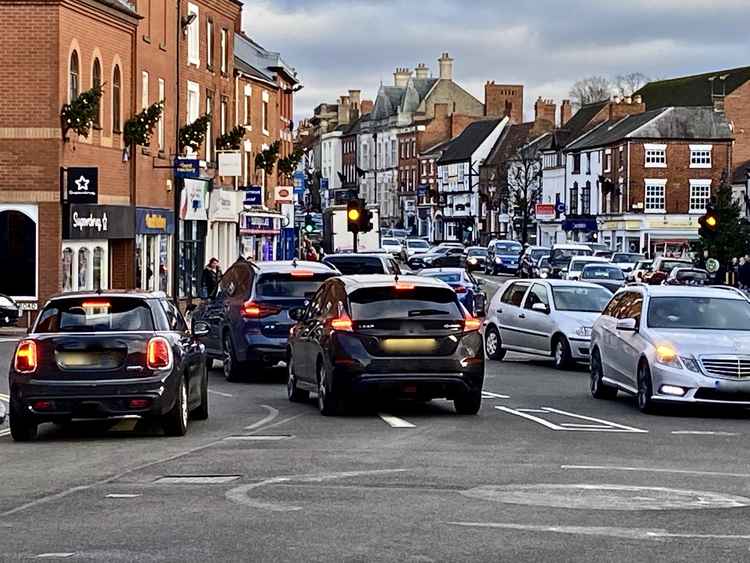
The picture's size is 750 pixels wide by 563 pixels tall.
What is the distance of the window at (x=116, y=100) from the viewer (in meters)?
45.5

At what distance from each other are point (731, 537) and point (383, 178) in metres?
162

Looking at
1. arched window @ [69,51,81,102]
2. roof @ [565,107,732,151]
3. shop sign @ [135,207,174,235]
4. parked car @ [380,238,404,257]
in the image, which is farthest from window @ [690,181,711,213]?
arched window @ [69,51,81,102]

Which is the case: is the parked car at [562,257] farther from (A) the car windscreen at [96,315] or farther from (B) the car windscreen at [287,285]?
(A) the car windscreen at [96,315]

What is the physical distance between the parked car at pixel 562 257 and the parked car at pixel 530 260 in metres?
1.09

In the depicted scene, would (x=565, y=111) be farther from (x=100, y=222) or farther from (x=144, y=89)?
(x=100, y=222)

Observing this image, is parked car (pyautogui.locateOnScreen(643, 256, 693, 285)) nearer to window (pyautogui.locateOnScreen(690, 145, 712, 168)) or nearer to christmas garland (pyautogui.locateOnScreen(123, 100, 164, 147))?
christmas garland (pyautogui.locateOnScreen(123, 100, 164, 147))

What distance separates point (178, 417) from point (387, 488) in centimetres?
470

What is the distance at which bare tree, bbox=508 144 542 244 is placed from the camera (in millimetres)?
126188

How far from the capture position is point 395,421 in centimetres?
1811

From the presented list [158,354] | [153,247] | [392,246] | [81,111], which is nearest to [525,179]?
[392,246]

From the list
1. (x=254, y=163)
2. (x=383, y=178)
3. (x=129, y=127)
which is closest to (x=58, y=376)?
(x=129, y=127)

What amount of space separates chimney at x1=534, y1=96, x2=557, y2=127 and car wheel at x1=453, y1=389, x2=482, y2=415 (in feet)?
385

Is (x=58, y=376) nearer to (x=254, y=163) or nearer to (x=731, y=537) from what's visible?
(x=731, y=537)

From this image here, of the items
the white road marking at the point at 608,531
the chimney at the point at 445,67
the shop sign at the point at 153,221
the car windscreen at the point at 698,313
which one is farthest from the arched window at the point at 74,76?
the chimney at the point at 445,67
